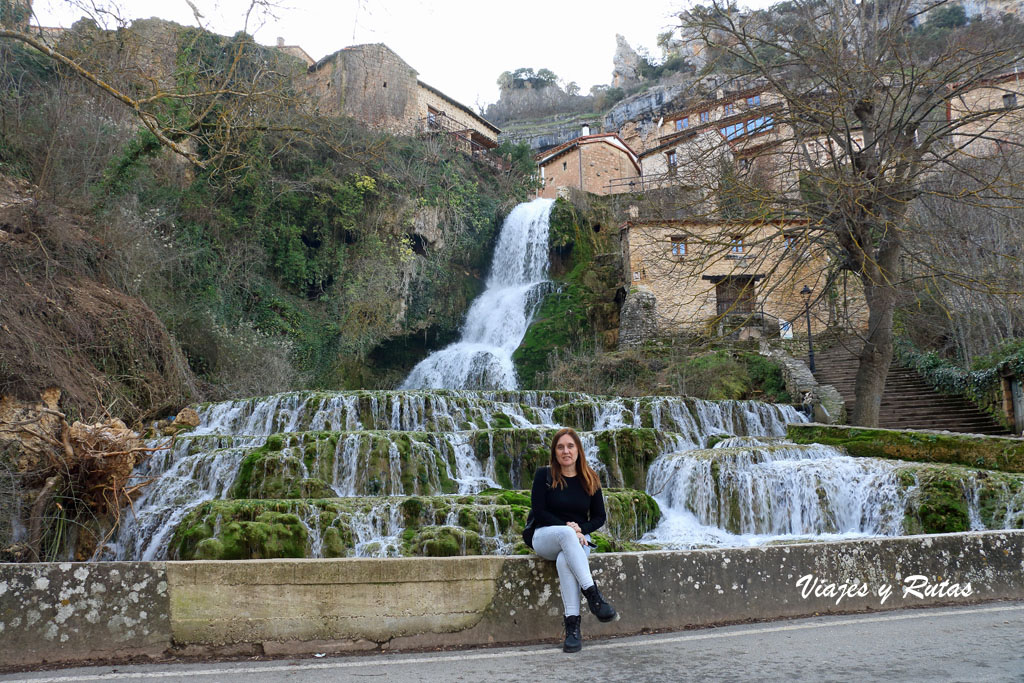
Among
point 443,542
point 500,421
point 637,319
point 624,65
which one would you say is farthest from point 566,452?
point 624,65

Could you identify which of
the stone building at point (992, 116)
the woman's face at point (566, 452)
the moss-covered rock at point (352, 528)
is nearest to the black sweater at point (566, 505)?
the woman's face at point (566, 452)

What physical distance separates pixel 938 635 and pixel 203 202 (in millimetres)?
21618

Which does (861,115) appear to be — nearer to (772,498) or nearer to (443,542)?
(772,498)

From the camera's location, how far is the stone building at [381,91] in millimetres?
30953

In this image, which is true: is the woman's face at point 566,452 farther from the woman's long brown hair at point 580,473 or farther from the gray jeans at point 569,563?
the gray jeans at point 569,563

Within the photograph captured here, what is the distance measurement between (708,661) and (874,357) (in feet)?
36.9

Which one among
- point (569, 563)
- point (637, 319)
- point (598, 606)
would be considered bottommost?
point (598, 606)

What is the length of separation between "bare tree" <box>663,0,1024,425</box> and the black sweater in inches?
295

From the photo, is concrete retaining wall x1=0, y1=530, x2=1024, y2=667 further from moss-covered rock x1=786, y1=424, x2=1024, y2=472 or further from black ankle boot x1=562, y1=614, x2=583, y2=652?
moss-covered rock x1=786, y1=424, x2=1024, y2=472

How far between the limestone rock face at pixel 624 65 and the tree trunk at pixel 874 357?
66842 millimetres

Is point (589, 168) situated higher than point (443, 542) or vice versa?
point (589, 168)

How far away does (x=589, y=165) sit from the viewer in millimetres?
38781

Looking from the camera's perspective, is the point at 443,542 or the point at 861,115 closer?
the point at 443,542

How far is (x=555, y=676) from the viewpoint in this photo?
3742 millimetres
